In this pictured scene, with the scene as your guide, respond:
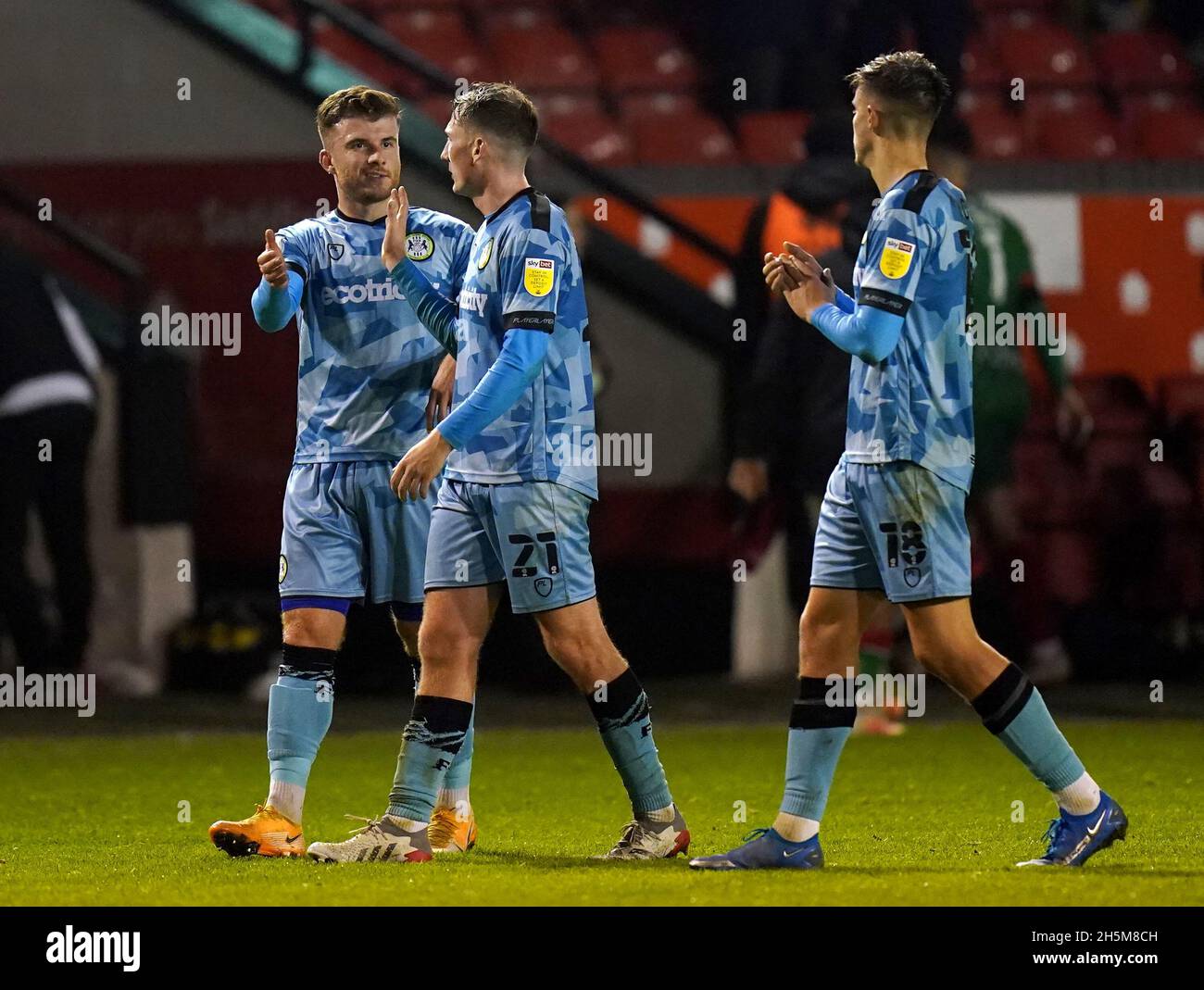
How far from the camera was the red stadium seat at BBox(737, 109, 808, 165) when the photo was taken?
12.1 metres

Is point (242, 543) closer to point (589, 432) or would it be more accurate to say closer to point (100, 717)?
point (100, 717)

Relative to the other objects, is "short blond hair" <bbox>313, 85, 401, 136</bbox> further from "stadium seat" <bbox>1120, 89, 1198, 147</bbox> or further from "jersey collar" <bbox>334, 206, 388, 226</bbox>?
"stadium seat" <bbox>1120, 89, 1198, 147</bbox>

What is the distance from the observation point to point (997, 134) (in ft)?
41.8

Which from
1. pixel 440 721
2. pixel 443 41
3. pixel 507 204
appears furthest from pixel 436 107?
pixel 440 721

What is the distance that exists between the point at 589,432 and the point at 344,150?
1.01 metres

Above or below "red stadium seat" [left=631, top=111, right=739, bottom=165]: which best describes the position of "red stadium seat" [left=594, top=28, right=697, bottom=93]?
above

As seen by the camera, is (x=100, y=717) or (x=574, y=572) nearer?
(x=574, y=572)

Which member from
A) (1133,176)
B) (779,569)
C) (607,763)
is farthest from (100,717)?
(1133,176)

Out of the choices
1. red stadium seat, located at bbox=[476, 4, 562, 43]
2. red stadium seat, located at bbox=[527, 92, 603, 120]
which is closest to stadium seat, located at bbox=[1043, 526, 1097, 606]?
red stadium seat, located at bbox=[527, 92, 603, 120]

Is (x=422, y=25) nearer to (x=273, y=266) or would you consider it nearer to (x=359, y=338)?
(x=359, y=338)

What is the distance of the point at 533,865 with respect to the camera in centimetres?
491

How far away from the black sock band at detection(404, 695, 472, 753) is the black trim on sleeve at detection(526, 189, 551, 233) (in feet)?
3.75

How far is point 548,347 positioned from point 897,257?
0.87 meters

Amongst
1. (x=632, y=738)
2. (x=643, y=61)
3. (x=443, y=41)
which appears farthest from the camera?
(x=643, y=61)
